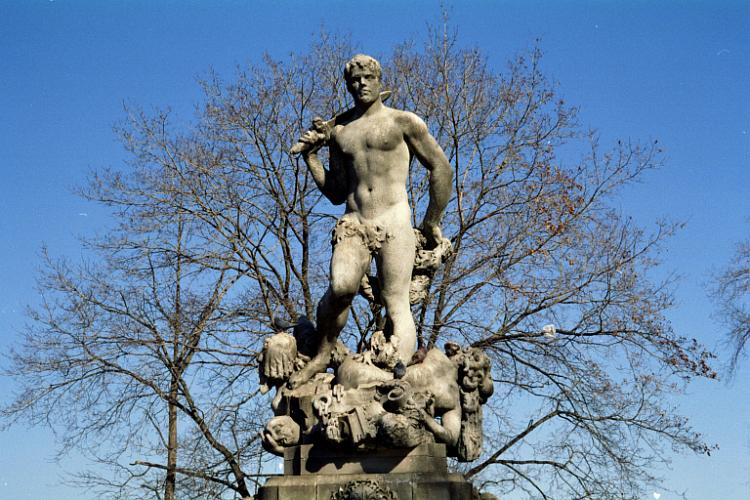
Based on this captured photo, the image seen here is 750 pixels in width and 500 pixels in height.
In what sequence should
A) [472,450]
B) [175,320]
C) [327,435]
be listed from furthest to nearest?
[175,320], [472,450], [327,435]

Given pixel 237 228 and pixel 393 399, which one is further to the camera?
pixel 237 228

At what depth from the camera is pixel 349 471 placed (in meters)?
7.00

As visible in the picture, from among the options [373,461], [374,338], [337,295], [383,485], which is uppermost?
[337,295]

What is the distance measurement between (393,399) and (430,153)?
2220 mm

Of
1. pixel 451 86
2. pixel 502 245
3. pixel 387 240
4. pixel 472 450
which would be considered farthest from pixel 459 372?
pixel 451 86

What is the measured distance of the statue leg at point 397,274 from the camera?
7969 millimetres

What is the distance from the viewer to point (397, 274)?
8023 millimetres

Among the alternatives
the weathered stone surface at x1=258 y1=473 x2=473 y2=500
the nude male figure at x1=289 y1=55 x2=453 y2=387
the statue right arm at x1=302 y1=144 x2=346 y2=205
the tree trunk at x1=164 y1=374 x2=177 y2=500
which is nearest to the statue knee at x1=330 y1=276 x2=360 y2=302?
the nude male figure at x1=289 y1=55 x2=453 y2=387

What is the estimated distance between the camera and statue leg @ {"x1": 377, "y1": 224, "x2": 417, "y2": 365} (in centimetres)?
797

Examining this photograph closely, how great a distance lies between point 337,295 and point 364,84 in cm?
175

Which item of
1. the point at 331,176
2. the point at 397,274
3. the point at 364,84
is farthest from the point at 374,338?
the point at 364,84

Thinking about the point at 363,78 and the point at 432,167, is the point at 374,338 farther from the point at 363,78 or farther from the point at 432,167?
the point at 363,78

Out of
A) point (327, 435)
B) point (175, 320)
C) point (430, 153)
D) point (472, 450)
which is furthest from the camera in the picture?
point (175, 320)

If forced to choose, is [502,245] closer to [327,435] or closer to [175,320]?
[175,320]
